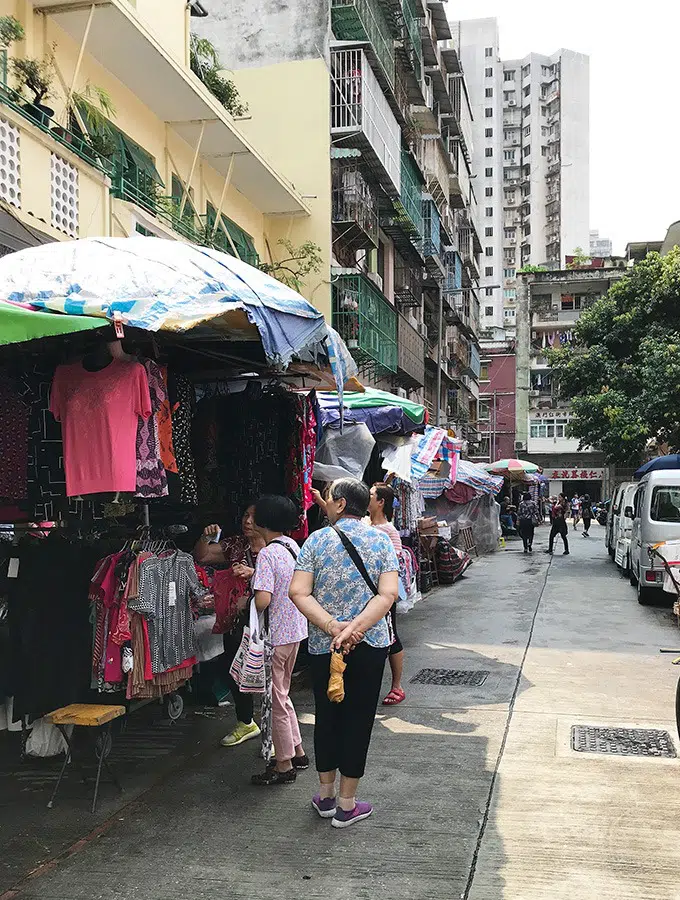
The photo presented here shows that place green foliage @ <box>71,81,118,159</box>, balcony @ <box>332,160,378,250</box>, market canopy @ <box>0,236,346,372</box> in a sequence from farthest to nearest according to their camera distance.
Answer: balcony @ <box>332,160,378,250</box>, green foliage @ <box>71,81,118,159</box>, market canopy @ <box>0,236,346,372</box>

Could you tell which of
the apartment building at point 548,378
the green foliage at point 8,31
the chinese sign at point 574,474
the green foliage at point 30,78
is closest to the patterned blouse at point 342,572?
the green foliage at point 30,78

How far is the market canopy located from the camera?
482 centimetres

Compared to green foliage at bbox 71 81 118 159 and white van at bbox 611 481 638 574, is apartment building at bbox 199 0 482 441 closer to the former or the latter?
white van at bbox 611 481 638 574

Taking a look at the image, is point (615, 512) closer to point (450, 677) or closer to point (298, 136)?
point (298, 136)

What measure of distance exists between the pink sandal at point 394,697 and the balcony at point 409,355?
1907 cm

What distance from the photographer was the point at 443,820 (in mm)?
4895

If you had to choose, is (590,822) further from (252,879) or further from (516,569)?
(516,569)

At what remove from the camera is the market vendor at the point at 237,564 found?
19.0 feet

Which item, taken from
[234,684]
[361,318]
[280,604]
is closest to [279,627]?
[280,604]

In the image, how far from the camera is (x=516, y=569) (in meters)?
20.9

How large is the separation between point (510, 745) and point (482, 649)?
3890 mm

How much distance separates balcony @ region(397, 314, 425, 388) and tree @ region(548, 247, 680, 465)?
5140 millimetres

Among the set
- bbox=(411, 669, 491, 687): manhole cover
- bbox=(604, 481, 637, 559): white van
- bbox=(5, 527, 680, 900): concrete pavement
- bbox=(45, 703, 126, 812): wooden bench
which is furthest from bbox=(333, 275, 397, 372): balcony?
bbox=(45, 703, 126, 812): wooden bench

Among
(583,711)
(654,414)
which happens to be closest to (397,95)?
(654,414)
